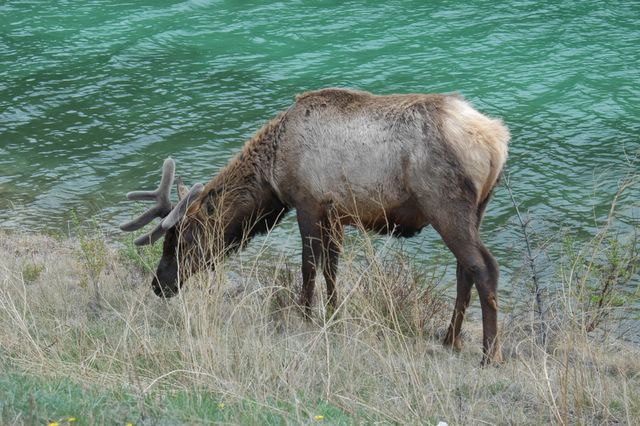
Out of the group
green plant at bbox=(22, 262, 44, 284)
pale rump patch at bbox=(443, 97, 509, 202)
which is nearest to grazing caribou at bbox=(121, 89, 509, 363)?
pale rump patch at bbox=(443, 97, 509, 202)

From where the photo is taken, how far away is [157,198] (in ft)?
27.5

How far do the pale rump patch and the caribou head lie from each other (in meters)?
2.11

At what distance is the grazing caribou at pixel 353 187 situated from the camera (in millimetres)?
6965

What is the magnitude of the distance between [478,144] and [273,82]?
9455 millimetres

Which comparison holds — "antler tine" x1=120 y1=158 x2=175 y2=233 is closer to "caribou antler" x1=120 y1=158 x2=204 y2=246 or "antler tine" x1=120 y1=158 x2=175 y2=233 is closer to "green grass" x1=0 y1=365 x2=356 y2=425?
"caribou antler" x1=120 y1=158 x2=204 y2=246

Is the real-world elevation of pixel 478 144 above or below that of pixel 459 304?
above

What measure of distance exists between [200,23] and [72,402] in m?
15.8

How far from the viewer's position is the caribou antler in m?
7.92

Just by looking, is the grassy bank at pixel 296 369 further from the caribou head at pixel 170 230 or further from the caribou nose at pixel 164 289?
the caribou head at pixel 170 230

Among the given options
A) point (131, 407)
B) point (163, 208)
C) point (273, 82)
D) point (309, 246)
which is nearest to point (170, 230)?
point (163, 208)

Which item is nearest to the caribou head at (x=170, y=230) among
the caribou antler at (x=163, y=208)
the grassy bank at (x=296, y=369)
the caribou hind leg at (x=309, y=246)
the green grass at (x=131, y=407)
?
the caribou antler at (x=163, y=208)

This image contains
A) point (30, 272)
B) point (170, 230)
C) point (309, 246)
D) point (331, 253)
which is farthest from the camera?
point (30, 272)

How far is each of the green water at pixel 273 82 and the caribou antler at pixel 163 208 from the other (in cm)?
220

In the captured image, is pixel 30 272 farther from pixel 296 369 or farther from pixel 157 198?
pixel 296 369
